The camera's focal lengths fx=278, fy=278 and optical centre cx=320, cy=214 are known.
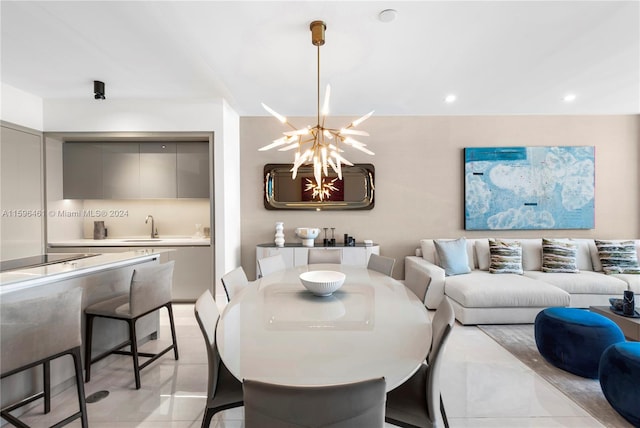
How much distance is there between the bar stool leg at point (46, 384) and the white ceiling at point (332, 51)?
97.6 inches

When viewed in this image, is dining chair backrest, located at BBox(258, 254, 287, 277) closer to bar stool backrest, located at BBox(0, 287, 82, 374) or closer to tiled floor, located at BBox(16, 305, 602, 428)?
tiled floor, located at BBox(16, 305, 602, 428)

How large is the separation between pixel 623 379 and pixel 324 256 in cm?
246

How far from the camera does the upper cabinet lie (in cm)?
396

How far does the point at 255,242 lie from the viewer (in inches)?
177

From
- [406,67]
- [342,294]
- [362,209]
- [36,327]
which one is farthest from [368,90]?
[36,327]

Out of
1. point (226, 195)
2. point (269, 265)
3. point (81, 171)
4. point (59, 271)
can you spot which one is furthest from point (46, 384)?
point (81, 171)

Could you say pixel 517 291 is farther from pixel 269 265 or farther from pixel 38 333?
pixel 38 333

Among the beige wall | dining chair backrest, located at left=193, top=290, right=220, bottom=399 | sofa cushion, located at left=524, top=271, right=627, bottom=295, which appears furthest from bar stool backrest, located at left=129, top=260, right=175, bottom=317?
sofa cushion, located at left=524, top=271, right=627, bottom=295

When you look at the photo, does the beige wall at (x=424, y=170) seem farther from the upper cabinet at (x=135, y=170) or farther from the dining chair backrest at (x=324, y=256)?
the dining chair backrest at (x=324, y=256)

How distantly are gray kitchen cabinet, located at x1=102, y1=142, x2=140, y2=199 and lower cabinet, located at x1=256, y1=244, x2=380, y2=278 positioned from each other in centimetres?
203

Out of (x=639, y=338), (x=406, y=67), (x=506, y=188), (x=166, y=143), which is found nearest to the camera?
(x=639, y=338)

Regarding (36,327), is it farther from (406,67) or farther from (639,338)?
(639,338)

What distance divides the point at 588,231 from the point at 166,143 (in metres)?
6.57

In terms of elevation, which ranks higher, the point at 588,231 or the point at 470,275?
the point at 588,231
